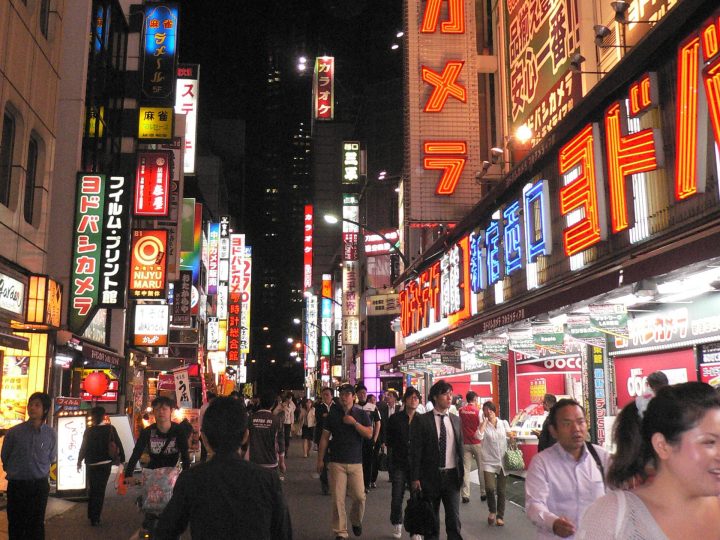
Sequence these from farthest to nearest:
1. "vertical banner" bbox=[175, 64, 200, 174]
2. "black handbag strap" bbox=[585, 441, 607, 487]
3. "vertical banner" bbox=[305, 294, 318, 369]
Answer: "vertical banner" bbox=[305, 294, 318, 369] → "vertical banner" bbox=[175, 64, 200, 174] → "black handbag strap" bbox=[585, 441, 607, 487]

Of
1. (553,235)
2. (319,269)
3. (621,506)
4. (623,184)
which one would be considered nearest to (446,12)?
(553,235)

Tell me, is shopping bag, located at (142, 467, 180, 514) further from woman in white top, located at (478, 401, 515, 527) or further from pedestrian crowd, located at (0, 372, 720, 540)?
woman in white top, located at (478, 401, 515, 527)

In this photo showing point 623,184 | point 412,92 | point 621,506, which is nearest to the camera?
point 621,506

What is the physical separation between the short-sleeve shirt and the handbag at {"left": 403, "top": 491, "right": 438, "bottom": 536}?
2.32 metres

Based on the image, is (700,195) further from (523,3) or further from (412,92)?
(412,92)

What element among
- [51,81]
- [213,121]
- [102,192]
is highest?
[213,121]

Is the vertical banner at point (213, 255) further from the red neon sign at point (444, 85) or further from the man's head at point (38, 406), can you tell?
the man's head at point (38, 406)

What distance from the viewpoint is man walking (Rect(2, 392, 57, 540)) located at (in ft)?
27.2

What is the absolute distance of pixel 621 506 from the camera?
2.53m

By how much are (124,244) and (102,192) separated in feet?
4.91

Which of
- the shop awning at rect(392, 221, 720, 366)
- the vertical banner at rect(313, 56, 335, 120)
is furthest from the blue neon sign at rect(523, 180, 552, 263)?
the vertical banner at rect(313, 56, 335, 120)

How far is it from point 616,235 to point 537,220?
293 centimetres

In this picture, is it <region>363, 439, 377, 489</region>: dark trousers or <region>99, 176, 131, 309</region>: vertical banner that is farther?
<region>99, 176, 131, 309</region>: vertical banner

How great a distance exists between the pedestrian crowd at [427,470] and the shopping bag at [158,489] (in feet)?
0.04
